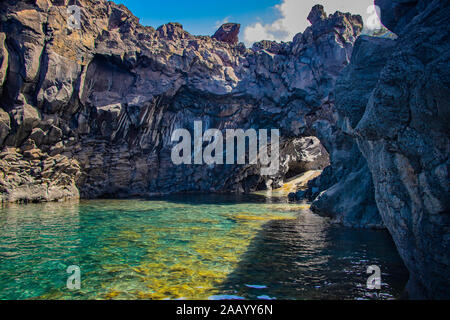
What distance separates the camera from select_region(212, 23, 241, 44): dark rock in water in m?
46.5

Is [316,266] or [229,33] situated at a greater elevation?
[229,33]

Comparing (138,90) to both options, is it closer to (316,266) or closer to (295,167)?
(316,266)

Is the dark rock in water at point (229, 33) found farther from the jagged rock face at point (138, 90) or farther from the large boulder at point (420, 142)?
the large boulder at point (420, 142)

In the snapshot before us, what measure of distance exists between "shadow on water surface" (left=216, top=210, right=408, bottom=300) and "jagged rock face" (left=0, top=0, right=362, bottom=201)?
74.6ft

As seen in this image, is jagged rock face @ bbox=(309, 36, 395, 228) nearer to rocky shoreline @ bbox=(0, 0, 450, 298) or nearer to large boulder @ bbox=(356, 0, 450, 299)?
rocky shoreline @ bbox=(0, 0, 450, 298)

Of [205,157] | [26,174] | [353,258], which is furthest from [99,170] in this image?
[353,258]

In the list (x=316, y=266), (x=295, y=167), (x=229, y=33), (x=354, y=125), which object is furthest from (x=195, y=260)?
(x=295, y=167)

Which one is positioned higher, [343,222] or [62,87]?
[62,87]

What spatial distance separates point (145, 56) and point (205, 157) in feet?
48.2

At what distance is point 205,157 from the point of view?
3816 centimetres

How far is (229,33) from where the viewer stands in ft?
152

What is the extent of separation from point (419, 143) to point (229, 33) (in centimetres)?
4633

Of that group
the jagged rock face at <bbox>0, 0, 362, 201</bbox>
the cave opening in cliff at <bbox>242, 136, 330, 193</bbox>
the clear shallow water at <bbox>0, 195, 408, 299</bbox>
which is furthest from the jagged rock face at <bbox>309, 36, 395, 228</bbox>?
the cave opening in cliff at <bbox>242, 136, 330, 193</bbox>
